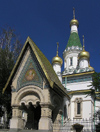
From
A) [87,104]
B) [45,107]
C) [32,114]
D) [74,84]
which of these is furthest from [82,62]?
[45,107]

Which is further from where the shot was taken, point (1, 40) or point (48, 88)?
point (1, 40)

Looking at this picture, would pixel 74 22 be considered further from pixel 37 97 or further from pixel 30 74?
pixel 37 97

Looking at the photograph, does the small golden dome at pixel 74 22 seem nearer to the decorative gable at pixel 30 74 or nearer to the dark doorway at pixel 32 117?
the decorative gable at pixel 30 74

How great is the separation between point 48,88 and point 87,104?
21.7 feet

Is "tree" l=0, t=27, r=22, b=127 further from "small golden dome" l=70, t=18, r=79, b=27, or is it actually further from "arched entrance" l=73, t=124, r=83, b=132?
"small golden dome" l=70, t=18, r=79, b=27

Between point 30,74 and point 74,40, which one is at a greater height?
point 74,40

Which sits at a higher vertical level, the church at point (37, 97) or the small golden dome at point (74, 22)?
the small golden dome at point (74, 22)

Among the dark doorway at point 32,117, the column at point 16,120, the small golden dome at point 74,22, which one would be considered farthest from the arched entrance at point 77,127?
the small golden dome at point 74,22

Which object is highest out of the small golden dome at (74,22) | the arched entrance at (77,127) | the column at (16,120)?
the small golden dome at (74,22)

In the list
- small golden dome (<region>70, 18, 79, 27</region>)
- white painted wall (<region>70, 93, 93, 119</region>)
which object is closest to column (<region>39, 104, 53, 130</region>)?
white painted wall (<region>70, 93, 93, 119</region>)

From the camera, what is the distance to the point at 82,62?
71.8ft

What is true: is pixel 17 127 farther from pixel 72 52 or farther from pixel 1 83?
pixel 72 52

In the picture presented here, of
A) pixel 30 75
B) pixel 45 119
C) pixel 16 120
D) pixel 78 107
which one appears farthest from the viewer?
pixel 78 107

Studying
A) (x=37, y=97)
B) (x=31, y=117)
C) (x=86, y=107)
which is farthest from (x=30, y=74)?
(x=86, y=107)
